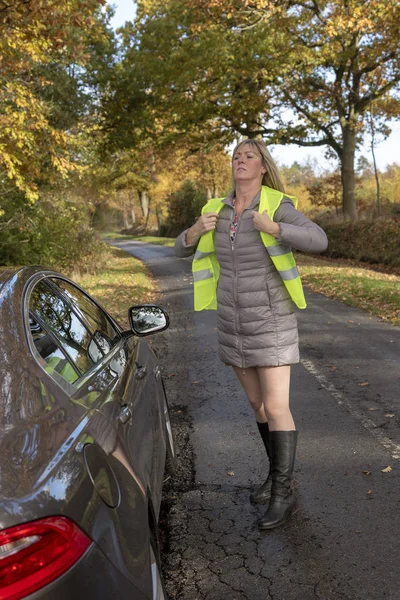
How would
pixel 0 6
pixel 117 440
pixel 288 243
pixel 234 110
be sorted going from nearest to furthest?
pixel 117 440
pixel 288 243
pixel 0 6
pixel 234 110

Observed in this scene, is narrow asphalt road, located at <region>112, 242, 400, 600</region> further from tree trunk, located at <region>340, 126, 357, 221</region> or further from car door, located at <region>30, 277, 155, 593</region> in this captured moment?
tree trunk, located at <region>340, 126, 357, 221</region>

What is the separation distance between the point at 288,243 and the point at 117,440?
1.69m

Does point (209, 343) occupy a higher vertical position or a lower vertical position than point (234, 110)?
lower

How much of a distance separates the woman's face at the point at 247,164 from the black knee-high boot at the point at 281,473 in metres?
1.49

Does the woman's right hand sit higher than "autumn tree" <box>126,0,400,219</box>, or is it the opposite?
"autumn tree" <box>126,0,400,219</box>

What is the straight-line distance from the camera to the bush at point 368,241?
69.1ft

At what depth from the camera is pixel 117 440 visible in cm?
214

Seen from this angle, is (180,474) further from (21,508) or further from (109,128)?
(109,128)

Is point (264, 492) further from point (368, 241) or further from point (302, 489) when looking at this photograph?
point (368, 241)

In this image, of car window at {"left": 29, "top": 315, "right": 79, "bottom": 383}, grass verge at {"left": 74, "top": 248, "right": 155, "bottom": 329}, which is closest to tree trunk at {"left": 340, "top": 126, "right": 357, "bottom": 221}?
grass verge at {"left": 74, "top": 248, "right": 155, "bottom": 329}

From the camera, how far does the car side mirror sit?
3.53 m

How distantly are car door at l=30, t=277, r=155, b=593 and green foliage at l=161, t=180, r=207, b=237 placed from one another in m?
41.3

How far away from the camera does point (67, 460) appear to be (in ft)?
5.57

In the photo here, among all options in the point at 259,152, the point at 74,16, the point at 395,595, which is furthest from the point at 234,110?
the point at 395,595
